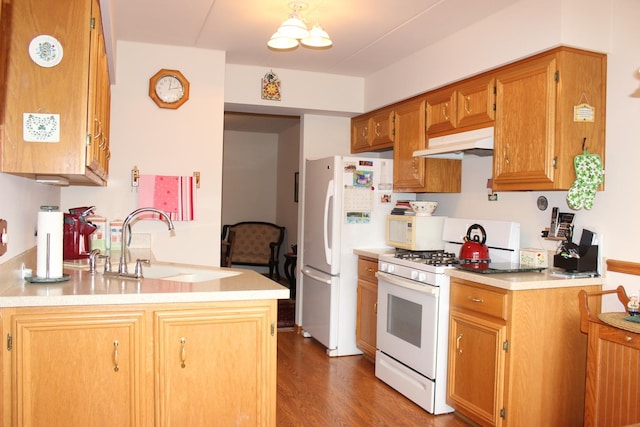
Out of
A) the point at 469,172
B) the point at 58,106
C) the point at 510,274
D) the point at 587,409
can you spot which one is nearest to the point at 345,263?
the point at 469,172

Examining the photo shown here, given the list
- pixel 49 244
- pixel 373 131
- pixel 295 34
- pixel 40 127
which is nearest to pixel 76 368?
pixel 49 244

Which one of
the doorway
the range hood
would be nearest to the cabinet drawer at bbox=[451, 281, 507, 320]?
the range hood

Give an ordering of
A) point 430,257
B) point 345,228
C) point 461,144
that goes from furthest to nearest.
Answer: point 345,228
point 430,257
point 461,144

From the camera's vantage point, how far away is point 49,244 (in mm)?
2227

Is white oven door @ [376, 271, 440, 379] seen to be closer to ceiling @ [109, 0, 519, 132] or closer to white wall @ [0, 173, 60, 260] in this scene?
ceiling @ [109, 0, 519, 132]

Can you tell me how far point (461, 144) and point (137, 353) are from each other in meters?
2.33

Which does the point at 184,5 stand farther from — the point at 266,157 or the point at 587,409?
the point at 266,157

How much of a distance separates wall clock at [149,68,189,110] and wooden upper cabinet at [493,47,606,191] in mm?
2371

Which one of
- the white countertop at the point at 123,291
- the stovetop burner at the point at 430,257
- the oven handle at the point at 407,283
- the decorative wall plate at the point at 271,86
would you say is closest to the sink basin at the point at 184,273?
the white countertop at the point at 123,291

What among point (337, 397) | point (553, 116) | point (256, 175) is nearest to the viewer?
point (553, 116)

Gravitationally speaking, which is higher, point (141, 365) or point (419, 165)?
point (419, 165)

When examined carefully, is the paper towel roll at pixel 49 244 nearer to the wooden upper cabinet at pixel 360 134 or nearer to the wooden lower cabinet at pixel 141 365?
the wooden lower cabinet at pixel 141 365

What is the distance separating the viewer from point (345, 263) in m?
4.41

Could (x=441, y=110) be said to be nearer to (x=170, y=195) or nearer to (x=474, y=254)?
(x=474, y=254)
